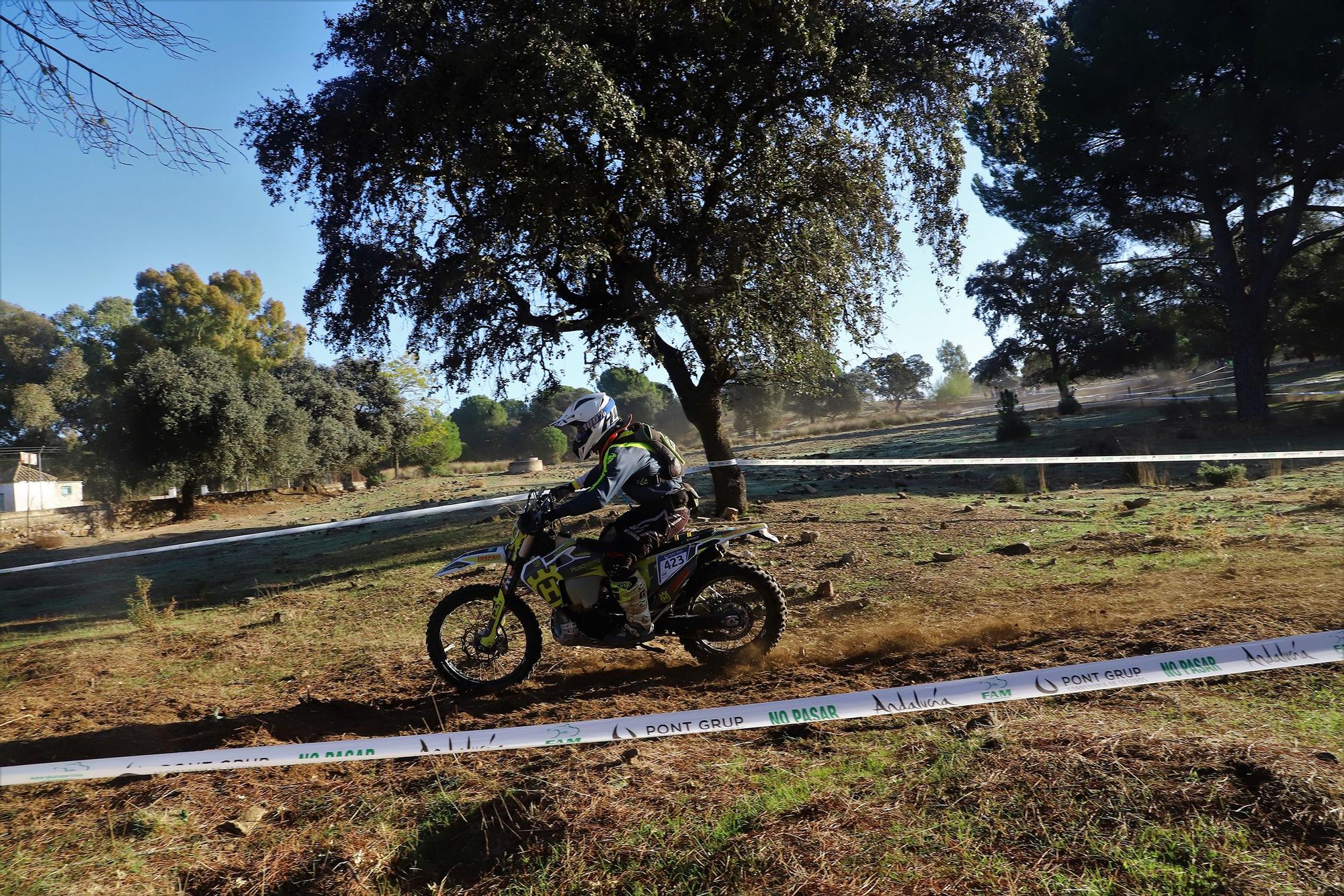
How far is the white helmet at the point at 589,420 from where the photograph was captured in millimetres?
5773

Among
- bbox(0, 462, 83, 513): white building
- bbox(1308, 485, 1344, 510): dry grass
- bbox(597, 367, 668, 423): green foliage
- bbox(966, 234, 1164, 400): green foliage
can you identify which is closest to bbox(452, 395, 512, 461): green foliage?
bbox(597, 367, 668, 423): green foliage

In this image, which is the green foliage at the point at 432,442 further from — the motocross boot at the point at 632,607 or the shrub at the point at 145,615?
the motocross boot at the point at 632,607

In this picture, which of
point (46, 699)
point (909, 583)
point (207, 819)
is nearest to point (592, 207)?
point (909, 583)

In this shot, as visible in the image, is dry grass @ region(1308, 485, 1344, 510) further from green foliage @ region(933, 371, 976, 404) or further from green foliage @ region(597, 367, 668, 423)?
green foliage @ region(933, 371, 976, 404)

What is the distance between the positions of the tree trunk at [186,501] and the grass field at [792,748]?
19.5 meters

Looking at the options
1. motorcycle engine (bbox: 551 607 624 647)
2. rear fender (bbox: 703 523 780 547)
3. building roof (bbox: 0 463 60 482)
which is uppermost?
building roof (bbox: 0 463 60 482)

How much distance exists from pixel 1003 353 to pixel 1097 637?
47069mm

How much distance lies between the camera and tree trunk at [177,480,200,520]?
28.3 meters

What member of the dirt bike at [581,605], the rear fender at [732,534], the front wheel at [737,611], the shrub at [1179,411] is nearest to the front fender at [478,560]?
the dirt bike at [581,605]

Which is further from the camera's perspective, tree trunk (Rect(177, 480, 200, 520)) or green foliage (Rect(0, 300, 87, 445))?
green foliage (Rect(0, 300, 87, 445))

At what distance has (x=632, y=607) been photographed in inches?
225

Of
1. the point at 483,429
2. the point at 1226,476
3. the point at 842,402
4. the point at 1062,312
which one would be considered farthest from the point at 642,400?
the point at 1226,476

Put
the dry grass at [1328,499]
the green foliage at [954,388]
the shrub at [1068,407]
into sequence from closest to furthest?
1. the dry grass at [1328,499]
2. the shrub at [1068,407]
3. the green foliage at [954,388]

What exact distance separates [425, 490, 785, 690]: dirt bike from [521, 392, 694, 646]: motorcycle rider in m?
0.08
